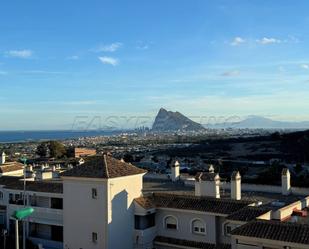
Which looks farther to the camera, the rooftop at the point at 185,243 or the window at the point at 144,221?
the window at the point at 144,221

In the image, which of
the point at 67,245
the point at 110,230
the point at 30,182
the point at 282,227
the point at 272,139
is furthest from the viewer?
the point at 272,139

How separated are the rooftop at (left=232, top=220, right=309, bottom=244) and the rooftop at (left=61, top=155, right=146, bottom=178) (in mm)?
10281

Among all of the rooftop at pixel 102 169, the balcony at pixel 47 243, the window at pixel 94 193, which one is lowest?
the balcony at pixel 47 243

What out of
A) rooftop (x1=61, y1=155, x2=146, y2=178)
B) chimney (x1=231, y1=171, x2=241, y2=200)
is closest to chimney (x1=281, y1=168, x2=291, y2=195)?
chimney (x1=231, y1=171, x2=241, y2=200)

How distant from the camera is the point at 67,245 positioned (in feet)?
105

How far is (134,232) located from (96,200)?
11.5 ft

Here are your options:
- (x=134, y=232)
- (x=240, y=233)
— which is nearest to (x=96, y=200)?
(x=134, y=232)

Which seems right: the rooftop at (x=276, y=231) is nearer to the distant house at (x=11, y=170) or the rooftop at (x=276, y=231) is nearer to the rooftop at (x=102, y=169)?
the rooftop at (x=102, y=169)

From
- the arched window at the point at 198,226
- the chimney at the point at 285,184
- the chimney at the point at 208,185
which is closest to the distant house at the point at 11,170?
the chimney at the point at 208,185

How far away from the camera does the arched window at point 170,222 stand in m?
→ 30.8

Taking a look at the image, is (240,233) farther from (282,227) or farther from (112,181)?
(112,181)

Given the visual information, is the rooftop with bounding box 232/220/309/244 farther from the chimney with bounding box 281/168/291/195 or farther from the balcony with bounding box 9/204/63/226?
the balcony with bounding box 9/204/63/226

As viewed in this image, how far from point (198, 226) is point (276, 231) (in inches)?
337

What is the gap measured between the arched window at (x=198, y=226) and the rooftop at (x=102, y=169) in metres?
5.17
